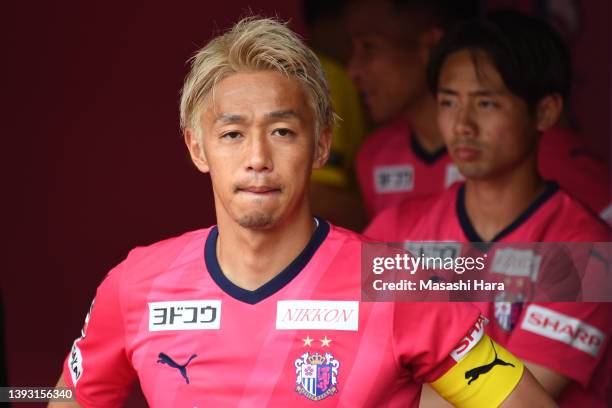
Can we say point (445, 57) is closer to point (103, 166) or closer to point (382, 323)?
point (382, 323)

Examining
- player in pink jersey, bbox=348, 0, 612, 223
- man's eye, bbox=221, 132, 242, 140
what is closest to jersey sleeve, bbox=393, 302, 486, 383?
man's eye, bbox=221, 132, 242, 140

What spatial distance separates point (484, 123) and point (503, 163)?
0.12 metres

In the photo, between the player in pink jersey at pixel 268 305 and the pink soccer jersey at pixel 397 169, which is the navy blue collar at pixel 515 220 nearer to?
the pink soccer jersey at pixel 397 169

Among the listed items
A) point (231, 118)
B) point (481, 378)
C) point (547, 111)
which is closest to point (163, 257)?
point (231, 118)

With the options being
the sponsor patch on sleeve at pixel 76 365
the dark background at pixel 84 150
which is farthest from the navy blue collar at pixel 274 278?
the dark background at pixel 84 150

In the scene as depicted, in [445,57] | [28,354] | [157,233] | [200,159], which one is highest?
[445,57]

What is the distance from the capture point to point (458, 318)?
7.62 ft

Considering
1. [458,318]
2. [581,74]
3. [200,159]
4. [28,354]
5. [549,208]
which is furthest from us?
[581,74]

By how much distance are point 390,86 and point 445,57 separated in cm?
69

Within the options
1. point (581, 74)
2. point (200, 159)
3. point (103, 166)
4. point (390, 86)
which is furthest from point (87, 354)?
point (581, 74)

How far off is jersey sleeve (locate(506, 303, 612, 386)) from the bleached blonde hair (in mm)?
843

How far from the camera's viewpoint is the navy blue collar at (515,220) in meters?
3.28

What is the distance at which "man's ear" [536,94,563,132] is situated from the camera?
342 cm

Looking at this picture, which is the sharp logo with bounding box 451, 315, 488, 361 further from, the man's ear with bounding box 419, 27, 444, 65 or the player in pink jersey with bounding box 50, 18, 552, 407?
the man's ear with bounding box 419, 27, 444, 65
